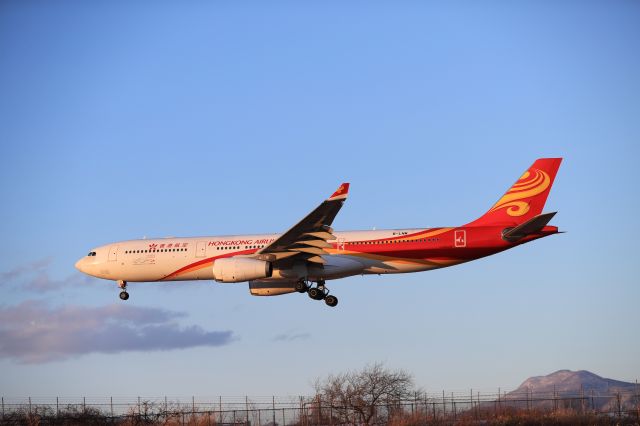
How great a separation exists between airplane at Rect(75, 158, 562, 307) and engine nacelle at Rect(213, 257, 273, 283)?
0.04 meters

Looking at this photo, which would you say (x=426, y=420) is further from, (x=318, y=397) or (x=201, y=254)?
(x=201, y=254)

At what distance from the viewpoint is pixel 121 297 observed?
159 feet

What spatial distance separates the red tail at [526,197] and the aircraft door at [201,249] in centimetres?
1212

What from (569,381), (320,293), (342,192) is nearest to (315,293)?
(320,293)

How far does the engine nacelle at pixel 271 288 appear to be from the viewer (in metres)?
46.7

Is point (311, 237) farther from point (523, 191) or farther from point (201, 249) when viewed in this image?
point (523, 191)

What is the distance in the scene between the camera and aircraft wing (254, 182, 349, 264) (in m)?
39.8

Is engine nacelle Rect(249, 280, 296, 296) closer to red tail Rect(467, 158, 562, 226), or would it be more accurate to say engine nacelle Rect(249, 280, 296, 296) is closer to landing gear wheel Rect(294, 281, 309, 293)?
landing gear wheel Rect(294, 281, 309, 293)

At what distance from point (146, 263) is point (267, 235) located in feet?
19.8

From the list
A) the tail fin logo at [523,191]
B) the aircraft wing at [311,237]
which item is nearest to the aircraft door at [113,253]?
the aircraft wing at [311,237]

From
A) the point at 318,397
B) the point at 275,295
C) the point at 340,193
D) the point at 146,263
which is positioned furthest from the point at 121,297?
the point at 340,193

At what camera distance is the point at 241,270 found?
42.5 m

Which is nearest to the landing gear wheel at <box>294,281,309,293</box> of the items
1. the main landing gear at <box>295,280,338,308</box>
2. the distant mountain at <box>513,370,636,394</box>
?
→ the main landing gear at <box>295,280,338,308</box>

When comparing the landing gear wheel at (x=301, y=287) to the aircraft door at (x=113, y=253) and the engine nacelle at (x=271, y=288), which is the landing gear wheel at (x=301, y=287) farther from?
the aircraft door at (x=113, y=253)
